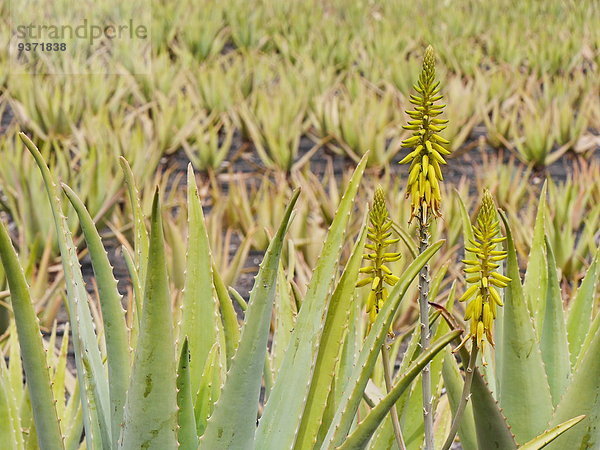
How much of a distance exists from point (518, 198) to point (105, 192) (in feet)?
4.07

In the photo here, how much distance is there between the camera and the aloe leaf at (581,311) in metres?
1.06

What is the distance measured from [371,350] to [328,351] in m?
0.11

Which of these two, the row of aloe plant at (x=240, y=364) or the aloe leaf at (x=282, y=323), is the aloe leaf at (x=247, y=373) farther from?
the aloe leaf at (x=282, y=323)

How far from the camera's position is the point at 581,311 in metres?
1.09

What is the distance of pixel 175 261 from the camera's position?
1.99 meters

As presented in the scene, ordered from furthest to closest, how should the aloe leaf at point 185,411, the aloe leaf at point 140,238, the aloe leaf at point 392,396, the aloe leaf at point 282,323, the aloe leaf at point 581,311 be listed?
the aloe leaf at point 581,311 < the aloe leaf at point 282,323 < the aloe leaf at point 140,238 < the aloe leaf at point 185,411 < the aloe leaf at point 392,396

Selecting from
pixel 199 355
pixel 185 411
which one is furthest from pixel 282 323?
pixel 185 411

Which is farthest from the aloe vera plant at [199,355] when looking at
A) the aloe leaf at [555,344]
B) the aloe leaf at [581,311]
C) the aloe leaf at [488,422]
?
the aloe leaf at [581,311]

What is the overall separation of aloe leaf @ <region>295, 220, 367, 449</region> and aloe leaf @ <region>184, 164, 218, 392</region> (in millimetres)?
135

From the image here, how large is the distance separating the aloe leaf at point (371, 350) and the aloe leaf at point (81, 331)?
213 millimetres

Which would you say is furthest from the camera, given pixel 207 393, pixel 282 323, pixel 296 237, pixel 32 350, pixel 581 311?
pixel 296 237

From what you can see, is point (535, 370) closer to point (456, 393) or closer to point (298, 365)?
point (456, 393)

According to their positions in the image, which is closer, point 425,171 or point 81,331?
point 425,171

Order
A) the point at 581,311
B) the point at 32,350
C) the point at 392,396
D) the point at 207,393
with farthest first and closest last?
the point at 581,311 → the point at 207,393 → the point at 32,350 → the point at 392,396
